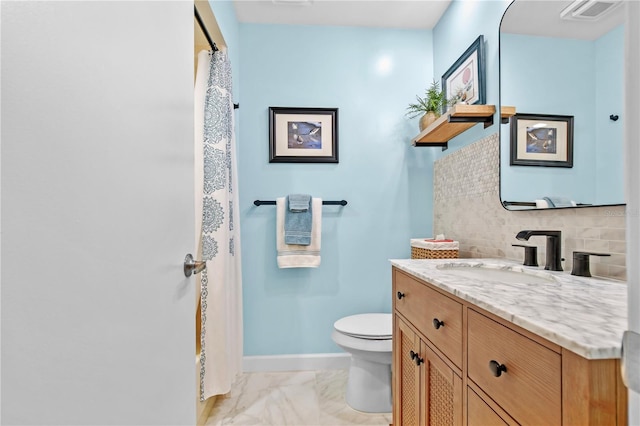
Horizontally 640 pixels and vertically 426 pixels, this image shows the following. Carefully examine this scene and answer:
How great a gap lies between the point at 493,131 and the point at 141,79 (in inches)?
59.8

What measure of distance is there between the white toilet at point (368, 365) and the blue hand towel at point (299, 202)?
757mm

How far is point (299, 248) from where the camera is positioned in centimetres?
208

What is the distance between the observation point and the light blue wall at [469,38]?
153 centimetres

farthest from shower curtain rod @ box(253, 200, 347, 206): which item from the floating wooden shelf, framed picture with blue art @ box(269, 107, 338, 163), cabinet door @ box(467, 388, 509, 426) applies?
cabinet door @ box(467, 388, 509, 426)

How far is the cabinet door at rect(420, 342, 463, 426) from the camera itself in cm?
84

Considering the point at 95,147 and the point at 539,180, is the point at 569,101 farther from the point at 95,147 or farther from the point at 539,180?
the point at 95,147

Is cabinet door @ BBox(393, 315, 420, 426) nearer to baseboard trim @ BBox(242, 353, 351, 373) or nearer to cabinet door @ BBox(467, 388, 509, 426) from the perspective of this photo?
cabinet door @ BBox(467, 388, 509, 426)

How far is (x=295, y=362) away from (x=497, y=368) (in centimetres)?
173

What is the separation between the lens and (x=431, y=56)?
87.8 inches

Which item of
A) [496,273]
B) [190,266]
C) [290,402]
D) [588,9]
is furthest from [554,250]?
[290,402]

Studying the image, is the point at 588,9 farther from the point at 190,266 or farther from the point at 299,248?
the point at 299,248

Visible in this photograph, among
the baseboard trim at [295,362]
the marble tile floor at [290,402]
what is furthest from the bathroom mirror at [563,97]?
the baseboard trim at [295,362]

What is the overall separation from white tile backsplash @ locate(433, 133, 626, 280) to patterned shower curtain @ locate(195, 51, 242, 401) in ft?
4.26

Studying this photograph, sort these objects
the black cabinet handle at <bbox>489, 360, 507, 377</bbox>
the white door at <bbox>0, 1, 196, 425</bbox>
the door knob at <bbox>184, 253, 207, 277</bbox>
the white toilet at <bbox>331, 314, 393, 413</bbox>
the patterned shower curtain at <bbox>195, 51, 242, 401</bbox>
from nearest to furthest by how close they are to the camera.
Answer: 1. the white door at <bbox>0, 1, 196, 425</bbox>
2. the black cabinet handle at <bbox>489, 360, 507, 377</bbox>
3. the door knob at <bbox>184, 253, 207, 277</bbox>
4. the patterned shower curtain at <bbox>195, 51, 242, 401</bbox>
5. the white toilet at <bbox>331, 314, 393, 413</bbox>
